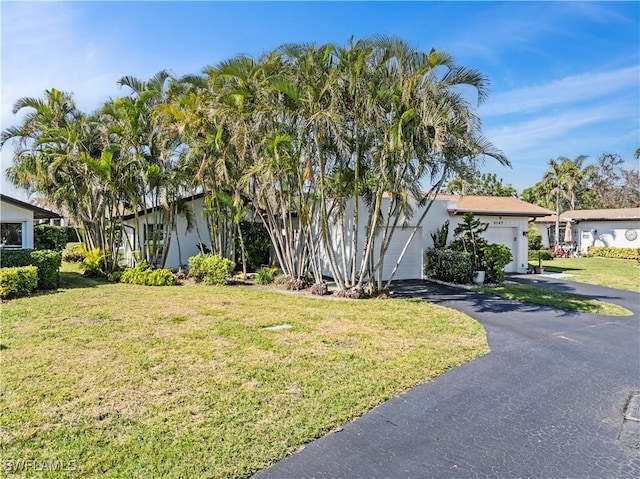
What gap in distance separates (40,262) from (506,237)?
18.5 m

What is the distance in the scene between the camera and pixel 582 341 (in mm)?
7512

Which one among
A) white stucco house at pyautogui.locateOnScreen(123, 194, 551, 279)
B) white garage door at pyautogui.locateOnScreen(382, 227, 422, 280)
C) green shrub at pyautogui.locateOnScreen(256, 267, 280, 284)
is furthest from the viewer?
white stucco house at pyautogui.locateOnScreen(123, 194, 551, 279)

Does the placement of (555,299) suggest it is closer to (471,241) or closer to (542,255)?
(471,241)

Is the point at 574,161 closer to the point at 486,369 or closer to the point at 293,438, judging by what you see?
the point at 486,369

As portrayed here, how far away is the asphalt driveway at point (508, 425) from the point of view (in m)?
3.50

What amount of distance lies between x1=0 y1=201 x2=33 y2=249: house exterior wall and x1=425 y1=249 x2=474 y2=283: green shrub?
50.0ft

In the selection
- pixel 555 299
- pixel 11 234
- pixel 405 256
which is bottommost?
pixel 555 299

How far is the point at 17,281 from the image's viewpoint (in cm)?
1055

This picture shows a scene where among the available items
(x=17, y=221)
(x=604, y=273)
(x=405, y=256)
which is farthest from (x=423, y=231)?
(x=17, y=221)

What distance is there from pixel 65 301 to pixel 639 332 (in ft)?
43.8

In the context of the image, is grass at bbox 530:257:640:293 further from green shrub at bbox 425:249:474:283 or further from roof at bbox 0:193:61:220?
roof at bbox 0:193:61:220

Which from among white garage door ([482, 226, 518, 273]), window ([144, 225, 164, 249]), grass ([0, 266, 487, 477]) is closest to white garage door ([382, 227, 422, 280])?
white garage door ([482, 226, 518, 273])

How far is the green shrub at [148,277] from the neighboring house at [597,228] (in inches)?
966

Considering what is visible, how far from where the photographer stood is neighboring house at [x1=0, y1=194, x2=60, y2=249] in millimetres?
13961
